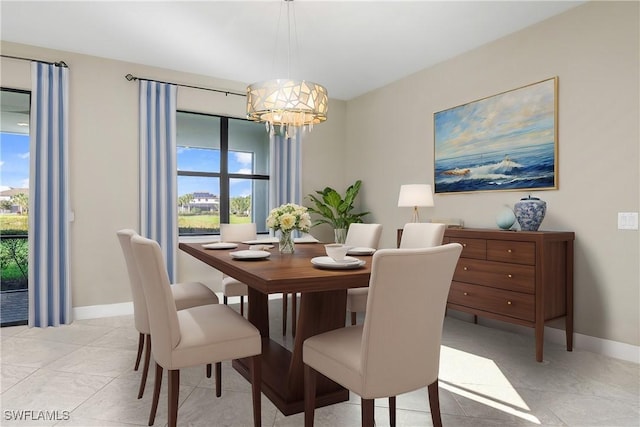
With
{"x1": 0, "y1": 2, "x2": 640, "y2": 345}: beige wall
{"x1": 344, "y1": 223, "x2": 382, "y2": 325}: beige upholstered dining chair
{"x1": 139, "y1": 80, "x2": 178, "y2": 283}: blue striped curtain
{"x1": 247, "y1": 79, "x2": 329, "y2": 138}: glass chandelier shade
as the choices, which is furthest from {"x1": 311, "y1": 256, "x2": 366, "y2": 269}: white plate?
{"x1": 139, "y1": 80, "x2": 178, "y2": 283}: blue striped curtain

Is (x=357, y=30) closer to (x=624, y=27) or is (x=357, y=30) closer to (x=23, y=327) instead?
(x=624, y=27)

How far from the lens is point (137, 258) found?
1736 mm

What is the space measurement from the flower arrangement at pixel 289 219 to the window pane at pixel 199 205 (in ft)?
8.75

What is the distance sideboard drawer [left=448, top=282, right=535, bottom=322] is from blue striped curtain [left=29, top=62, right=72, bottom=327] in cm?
369

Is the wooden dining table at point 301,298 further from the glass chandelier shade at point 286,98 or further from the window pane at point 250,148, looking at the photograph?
the window pane at point 250,148

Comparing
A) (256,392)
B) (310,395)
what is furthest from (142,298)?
(310,395)

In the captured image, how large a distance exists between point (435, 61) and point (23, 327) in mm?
4854

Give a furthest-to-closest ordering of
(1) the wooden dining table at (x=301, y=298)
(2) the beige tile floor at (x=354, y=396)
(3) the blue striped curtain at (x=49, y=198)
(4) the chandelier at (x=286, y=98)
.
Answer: (3) the blue striped curtain at (x=49, y=198), (4) the chandelier at (x=286, y=98), (2) the beige tile floor at (x=354, y=396), (1) the wooden dining table at (x=301, y=298)

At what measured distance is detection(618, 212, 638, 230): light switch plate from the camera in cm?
270

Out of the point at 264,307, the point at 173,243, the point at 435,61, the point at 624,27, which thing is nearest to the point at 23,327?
the point at 173,243

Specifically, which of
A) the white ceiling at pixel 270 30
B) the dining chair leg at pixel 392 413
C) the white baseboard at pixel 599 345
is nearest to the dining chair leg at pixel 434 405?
the dining chair leg at pixel 392 413

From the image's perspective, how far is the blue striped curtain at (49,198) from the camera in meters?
3.63

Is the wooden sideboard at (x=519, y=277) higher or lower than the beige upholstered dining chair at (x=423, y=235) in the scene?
lower

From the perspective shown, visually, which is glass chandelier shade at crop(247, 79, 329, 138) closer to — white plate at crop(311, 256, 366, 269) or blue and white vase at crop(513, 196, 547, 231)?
white plate at crop(311, 256, 366, 269)
